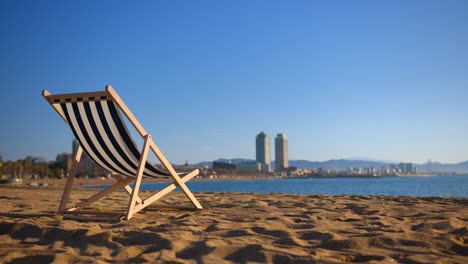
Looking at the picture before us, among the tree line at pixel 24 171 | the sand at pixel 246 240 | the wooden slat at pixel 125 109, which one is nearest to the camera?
the sand at pixel 246 240

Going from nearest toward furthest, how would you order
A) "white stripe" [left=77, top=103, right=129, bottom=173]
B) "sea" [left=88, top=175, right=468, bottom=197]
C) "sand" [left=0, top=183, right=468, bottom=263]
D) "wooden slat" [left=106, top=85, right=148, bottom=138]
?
"sand" [left=0, top=183, right=468, bottom=263], "wooden slat" [left=106, top=85, right=148, bottom=138], "white stripe" [left=77, top=103, right=129, bottom=173], "sea" [left=88, top=175, right=468, bottom=197]

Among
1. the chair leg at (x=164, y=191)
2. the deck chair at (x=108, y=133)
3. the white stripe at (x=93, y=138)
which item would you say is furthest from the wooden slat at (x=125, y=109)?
the chair leg at (x=164, y=191)

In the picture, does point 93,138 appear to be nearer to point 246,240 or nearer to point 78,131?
point 78,131

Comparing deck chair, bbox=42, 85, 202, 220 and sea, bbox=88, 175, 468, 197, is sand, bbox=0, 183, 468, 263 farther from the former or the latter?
sea, bbox=88, 175, 468, 197

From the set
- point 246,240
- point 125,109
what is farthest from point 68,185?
point 246,240

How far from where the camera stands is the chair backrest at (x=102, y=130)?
161 inches

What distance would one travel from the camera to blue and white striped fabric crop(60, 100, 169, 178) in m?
4.12

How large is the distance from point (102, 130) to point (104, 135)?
0.20 ft

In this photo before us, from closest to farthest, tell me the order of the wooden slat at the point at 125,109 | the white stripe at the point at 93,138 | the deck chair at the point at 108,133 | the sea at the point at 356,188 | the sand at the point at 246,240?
the sand at the point at 246,240 → the wooden slat at the point at 125,109 → the deck chair at the point at 108,133 → the white stripe at the point at 93,138 → the sea at the point at 356,188

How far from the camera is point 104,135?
4.24 meters

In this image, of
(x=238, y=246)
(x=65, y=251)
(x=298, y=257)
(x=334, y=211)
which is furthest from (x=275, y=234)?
(x=334, y=211)

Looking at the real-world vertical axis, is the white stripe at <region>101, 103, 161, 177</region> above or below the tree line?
above

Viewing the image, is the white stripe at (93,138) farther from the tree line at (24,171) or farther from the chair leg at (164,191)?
the tree line at (24,171)

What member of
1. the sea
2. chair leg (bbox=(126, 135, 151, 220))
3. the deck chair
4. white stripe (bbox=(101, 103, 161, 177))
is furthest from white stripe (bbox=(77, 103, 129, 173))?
the sea
